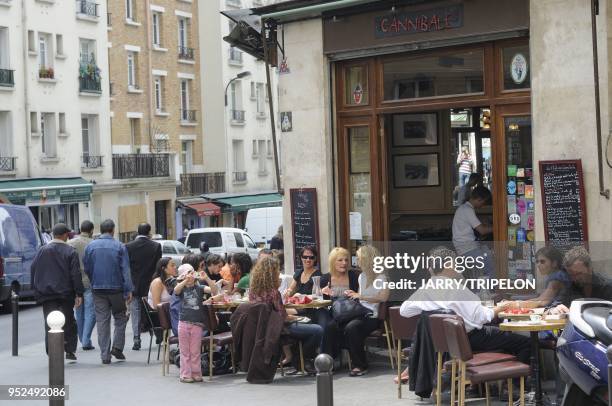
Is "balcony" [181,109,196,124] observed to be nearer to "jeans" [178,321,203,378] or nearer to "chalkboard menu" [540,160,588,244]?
"jeans" [178,321,203,378]

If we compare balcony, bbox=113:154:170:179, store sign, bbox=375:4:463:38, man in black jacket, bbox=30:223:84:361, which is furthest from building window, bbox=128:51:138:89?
store sign, bbox=375:4:463:38

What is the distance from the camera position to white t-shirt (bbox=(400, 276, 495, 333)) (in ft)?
37.0

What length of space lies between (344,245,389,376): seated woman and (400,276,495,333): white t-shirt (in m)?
2.12

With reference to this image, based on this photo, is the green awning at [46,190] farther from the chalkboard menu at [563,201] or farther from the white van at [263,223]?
the chalkboard menu at [563,201]

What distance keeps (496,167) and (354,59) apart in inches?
94.3

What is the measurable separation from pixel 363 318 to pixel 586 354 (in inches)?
232

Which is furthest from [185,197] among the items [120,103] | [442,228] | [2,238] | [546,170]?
[546,170]

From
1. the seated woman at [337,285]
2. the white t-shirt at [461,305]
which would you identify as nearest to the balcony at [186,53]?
the seated woman at [337,285]

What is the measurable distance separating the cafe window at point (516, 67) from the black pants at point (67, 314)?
604 cm

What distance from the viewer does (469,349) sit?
10430 millimetres

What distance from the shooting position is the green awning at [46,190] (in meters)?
43.4

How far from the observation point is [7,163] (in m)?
44.6

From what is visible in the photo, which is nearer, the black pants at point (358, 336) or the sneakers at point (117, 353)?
the black pants at point (358, 336)

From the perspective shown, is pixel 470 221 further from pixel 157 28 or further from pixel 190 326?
pixel 157 28
